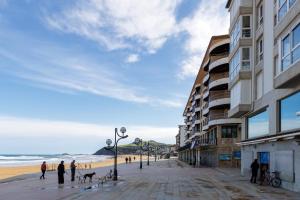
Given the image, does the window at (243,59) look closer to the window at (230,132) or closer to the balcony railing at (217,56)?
the window at (230,132)

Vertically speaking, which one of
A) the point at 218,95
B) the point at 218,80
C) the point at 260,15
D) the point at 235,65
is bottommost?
the point at 218,95

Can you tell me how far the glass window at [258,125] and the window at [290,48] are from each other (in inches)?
276

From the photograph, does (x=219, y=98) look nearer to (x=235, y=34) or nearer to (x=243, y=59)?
(x=235, y=34)

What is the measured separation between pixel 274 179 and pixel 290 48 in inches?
332

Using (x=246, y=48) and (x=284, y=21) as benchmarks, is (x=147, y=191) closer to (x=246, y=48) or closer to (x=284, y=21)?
(x=284, y=21)

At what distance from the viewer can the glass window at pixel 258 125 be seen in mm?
30853

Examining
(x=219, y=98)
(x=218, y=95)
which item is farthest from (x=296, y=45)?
(x=218, y=95)

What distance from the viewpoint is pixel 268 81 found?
29.7 metres

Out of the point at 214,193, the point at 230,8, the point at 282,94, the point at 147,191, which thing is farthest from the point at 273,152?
the point at 230,8

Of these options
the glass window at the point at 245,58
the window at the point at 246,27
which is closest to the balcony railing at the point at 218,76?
the window at the point at 246,27

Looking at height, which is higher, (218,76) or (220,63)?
(220,63)

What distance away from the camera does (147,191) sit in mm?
24188

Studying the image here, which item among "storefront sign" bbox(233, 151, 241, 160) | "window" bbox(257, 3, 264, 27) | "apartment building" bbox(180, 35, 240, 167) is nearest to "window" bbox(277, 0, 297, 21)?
"window" bbox(257, 3, 264, 27)

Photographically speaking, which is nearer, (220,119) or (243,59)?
(243,59)
